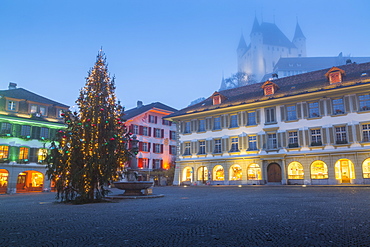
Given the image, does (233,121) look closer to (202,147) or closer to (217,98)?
(217,98)

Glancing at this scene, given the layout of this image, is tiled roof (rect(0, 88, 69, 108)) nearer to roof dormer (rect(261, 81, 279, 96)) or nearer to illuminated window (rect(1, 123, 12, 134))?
illuminated window (rect(1, 123, 12, 134))

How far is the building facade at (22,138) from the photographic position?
109 feet

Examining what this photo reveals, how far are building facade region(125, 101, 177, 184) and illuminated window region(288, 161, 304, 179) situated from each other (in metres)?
19.3

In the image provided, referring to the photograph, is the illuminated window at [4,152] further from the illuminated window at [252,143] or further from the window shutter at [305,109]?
the window shutter at [305,109]

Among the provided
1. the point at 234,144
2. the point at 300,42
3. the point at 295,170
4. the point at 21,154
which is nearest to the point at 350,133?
the point at 295,170

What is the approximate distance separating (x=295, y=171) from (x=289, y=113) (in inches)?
220

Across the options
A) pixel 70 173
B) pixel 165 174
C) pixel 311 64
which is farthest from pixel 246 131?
pixel 311 64

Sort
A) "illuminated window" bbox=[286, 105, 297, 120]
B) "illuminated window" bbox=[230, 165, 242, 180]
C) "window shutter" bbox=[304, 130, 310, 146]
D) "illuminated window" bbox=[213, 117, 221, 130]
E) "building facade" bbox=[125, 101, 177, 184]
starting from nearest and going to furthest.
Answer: "window shutter" bbox=[304, 130, 310, 146], "illuminated window" bbox=[286, 105, 297, 120], "illuminated window" bbox=[230, 165, 242, 180], "illuminated window" bbox=[213, 117, 221, 130], "building facade" bbox=[125, 101, 177, 184]

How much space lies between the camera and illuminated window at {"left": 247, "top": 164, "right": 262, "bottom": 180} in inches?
1291

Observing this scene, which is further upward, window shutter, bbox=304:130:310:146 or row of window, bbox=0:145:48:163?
window shutter, bbox=304:130:310:146

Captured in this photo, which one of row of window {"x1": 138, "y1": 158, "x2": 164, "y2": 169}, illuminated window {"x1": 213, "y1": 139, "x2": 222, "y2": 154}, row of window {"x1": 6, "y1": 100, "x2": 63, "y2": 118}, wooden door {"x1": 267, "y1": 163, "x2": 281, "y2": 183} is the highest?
row of window {"x1": 6, "y1": 100, "x2": 63, "y2": 118}

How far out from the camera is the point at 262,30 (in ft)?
477

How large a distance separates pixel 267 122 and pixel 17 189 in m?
26.5

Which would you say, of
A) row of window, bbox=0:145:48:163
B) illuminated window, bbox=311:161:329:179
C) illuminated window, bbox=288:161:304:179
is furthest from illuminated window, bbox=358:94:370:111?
row of window, bbox=0:145:48:163
